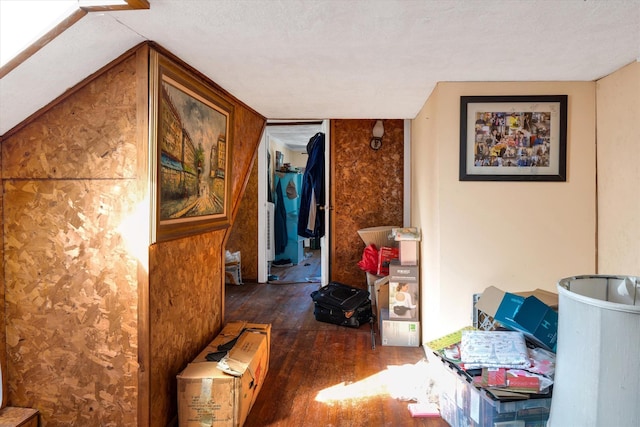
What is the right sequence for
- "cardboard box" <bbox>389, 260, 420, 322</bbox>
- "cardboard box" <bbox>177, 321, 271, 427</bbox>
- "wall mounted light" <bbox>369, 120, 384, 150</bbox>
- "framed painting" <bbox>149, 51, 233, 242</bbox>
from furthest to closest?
"wall mounted light" <bbox>369, 120, 384, 150</bbox> → "cardboard box" <bbox>389, 260, 420, 322</bbox> → "cardboard box" <bbox>177, 321, 271, 427</bbox> → "framed painting" <bbox>149, 51, 233, 242</bbox>

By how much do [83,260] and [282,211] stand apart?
4.43 meters

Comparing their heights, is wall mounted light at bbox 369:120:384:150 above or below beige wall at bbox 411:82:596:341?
above

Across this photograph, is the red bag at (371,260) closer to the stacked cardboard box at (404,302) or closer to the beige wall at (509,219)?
the stacked cardboard box at (404,302)

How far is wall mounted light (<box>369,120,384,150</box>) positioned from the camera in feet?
14.0

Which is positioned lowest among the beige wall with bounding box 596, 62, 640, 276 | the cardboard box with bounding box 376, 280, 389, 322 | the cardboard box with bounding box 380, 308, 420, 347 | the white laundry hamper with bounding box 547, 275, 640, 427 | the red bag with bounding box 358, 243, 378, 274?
the cardboard box with bounding box 380, 308, 420, 347

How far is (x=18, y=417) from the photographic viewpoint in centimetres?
175

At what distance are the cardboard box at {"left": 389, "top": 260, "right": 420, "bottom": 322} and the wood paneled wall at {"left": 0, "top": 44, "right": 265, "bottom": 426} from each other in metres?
1.91

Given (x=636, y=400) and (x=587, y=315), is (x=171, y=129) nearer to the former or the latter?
(x=587, y=315)

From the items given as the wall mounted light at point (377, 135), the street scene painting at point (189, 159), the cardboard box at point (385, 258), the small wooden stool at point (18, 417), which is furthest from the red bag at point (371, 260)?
the small wooden stool at point (18, 417)

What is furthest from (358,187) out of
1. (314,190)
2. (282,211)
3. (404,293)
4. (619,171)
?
(619,171)

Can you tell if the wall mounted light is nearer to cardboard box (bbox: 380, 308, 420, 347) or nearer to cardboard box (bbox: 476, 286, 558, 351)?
cardboard box (bbox: 380, 308, 420, 347)

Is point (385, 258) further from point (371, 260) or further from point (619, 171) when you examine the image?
point (619, 171)

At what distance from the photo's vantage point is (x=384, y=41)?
175 cm

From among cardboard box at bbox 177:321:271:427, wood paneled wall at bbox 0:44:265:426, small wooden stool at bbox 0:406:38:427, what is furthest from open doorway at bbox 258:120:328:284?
small wooden stool at bbox 0:406:38:427
